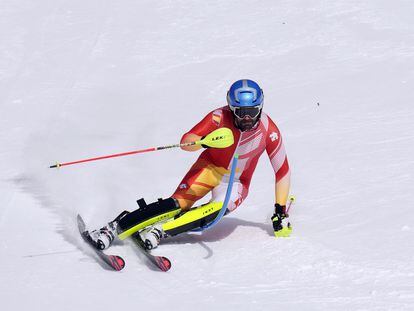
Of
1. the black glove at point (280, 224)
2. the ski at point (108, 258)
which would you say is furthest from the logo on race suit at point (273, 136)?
the ski at point (108, 258)

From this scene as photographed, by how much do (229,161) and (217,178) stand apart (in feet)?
0.61

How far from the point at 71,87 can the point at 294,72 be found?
9.48ft

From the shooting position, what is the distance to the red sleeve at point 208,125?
7324mm

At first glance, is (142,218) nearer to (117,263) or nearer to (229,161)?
(117,263)

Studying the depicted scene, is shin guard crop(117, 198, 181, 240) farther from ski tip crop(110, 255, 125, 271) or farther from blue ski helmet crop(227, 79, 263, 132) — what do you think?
blue ski helmet crop(227, 79, 263, 132)

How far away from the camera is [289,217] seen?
7918 millimetres

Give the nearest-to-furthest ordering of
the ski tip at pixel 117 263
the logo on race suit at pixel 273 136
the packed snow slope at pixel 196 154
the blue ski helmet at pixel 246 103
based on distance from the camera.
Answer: the packed snow slope at pixel 196 154 → the ski tip at pixel 117 263 → the blue ski helmet at pixel 246 103 → the logo on race suit at pixel 273 136

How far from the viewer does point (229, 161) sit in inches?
295

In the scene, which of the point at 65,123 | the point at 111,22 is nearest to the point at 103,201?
the point at 65,123

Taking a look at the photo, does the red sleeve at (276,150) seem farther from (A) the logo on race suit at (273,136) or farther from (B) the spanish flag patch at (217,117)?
(B) the spanish flag patch at (217,117)

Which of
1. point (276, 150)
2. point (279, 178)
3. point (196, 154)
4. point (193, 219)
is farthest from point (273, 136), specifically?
point (196, 154)

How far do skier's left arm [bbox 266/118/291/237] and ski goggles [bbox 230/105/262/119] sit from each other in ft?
1.04

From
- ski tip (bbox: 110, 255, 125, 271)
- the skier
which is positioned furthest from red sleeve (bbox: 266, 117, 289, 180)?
ski tip (bbox: 110, 255, 125, 271)

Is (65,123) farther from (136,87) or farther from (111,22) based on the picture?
(111,22)
